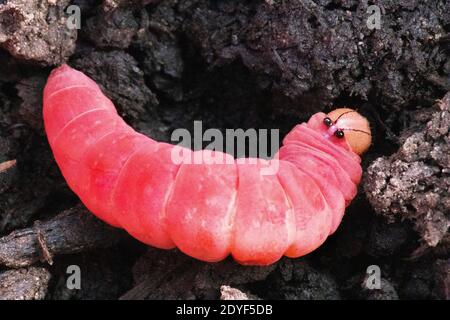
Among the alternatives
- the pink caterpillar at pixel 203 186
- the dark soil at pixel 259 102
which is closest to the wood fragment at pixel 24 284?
the dark soil at pixel 259 102

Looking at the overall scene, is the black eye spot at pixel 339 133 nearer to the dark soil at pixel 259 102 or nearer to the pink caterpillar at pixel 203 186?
the pink caterpillar at pixel 203 186

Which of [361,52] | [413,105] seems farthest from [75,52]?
[413,105]

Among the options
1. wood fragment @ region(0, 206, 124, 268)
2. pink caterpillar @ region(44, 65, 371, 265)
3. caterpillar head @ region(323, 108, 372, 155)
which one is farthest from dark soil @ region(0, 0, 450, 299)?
pink caterpillar @ region(44, 65, 371, 265)
